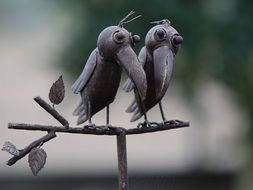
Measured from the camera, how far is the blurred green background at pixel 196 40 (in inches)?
179

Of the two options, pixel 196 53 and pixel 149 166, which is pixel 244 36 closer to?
pixel 196 53

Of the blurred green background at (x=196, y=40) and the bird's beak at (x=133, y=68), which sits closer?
the bird's beak at (x=133, y=68)

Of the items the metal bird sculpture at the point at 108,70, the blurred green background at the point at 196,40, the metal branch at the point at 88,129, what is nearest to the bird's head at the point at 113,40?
the metal bird sculpture at the point at 108,70

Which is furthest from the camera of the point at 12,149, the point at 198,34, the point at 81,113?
the point at 198,34

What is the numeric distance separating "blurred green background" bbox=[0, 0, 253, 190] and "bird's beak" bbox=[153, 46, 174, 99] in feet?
9.55

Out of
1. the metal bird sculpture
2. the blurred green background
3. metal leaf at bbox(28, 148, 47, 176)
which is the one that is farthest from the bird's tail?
the blurred green background

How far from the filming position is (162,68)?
1.40m

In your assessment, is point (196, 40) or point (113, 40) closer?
point (113, 40)

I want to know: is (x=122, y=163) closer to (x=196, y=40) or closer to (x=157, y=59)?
(x=157, y=59)

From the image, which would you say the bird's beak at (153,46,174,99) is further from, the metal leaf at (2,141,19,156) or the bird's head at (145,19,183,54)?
the metal leaf at (2,141,19,156)

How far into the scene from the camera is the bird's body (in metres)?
1.35

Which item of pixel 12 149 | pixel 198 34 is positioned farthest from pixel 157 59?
pixel 198 34

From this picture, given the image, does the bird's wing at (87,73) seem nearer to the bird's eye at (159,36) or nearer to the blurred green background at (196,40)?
the bird's eye at (159,36)

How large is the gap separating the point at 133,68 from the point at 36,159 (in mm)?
193
